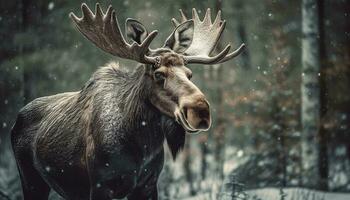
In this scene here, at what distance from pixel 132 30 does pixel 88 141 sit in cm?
116

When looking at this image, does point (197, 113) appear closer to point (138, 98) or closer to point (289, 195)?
point (138, 98)

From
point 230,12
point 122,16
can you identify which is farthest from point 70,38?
point 230,12

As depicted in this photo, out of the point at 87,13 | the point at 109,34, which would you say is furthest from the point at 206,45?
the point at 87,13

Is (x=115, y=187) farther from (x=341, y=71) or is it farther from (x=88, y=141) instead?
(x=341, y=71)

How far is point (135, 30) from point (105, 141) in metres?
1.12

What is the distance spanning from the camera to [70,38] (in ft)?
44.7

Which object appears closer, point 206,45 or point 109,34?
point 109,34

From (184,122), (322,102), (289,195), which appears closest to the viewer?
(184,122)

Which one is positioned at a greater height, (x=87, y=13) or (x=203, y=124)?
(x=87, y=13)

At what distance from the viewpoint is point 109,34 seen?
18.0ft

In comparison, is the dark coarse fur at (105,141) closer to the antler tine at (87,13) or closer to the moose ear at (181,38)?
the moose ear at (181,38)

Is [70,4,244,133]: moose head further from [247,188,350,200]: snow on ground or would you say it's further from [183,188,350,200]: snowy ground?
[247,188,350,200]: snow on ground

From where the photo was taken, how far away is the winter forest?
11.5 metres

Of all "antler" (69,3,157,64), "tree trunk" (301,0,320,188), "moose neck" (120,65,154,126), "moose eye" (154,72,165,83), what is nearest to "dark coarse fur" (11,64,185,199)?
"moose neck" (120,65,154,126)
